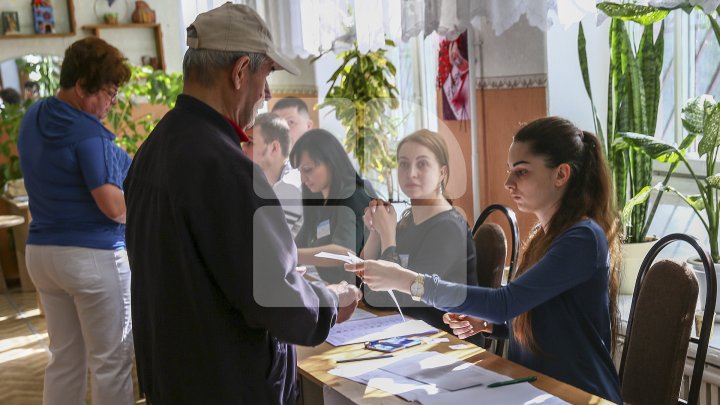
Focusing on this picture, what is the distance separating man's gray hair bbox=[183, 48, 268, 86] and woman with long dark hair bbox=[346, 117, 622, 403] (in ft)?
2.27

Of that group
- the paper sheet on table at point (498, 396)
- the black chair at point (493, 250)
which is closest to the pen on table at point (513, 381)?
the paper sheet on table at point (498, 396)

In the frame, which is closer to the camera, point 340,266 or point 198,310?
point 198,310

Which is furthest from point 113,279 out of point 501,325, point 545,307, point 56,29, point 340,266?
point 56,29

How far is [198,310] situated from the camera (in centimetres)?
147

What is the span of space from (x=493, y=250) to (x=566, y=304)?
2.34 ft

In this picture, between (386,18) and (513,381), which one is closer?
(513,381)

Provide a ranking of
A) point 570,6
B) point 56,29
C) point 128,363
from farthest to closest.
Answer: point 56,29 → point 128,363 → point 570,6

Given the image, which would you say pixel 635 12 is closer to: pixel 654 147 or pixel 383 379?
pixel 654 147

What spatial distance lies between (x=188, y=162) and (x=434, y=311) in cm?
127

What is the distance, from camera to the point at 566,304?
191cm

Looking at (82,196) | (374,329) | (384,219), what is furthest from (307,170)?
(374,329)

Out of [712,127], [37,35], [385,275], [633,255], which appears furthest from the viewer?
[37,35]

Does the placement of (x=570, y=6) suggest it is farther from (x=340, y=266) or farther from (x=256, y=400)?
(x=256, y=400)

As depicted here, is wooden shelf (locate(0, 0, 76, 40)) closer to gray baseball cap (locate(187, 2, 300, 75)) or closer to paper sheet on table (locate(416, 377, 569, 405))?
gray baseball cap (locate(187, 2, 300, 75))
